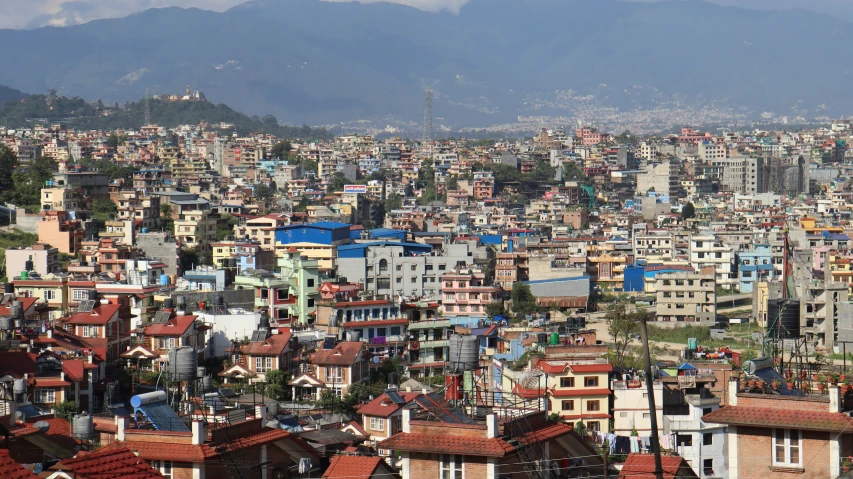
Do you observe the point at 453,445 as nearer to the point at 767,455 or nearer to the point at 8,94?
the point at 767,455

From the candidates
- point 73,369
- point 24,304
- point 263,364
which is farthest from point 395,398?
point 24,304

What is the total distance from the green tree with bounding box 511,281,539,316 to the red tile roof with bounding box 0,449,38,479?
A: 74.6 feet

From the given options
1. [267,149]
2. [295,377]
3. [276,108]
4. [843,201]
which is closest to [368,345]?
[295,377]

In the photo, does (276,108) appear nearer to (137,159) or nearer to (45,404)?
(137,159)

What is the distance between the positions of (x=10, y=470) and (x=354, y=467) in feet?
7.58

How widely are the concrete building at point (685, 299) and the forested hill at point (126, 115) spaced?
67.6m

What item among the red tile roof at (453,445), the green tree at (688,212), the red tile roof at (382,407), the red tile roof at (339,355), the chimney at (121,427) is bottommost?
the red tile roof at (339,355)

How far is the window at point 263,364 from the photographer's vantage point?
18766 millimetres

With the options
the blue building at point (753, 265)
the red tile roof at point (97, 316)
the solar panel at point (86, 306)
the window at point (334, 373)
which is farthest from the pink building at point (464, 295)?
the window at point (334, 373)

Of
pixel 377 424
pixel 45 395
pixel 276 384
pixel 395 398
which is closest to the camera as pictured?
pixel 377 424

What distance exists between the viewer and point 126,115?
101312 mm

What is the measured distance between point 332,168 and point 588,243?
2673 centimetres

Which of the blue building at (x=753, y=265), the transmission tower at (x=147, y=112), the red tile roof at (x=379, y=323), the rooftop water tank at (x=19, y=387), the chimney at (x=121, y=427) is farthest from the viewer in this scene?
the transmission tower at (x=147, y=112)

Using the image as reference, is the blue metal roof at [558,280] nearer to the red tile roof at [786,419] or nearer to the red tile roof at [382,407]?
the red tile roof at [382,407]
